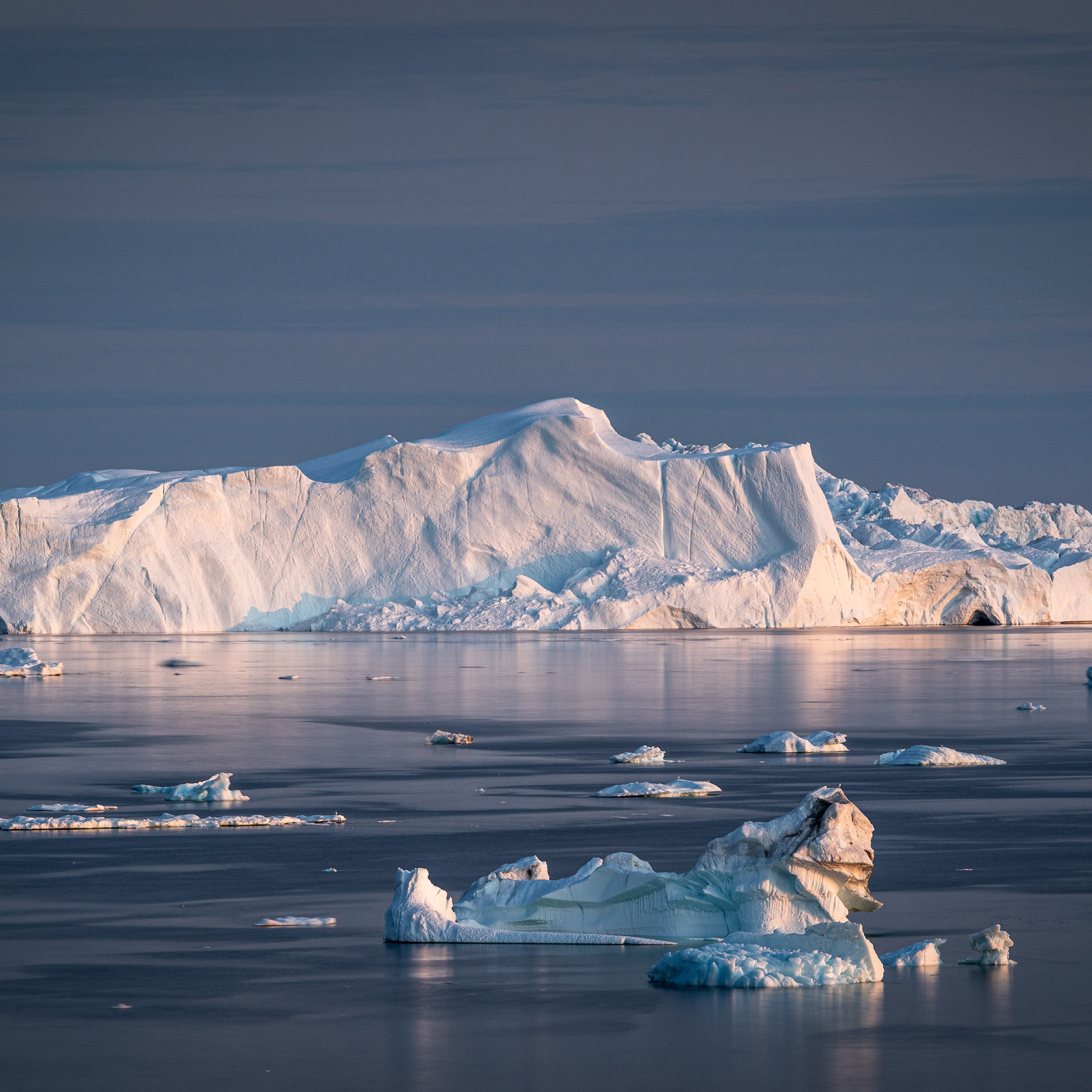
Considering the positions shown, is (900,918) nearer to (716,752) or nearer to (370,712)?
(716,752)

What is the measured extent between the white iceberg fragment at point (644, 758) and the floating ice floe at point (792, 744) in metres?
1.11

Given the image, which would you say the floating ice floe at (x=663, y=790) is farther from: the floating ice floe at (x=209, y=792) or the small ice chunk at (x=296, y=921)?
the small ice chunk at (x=296, y=921)

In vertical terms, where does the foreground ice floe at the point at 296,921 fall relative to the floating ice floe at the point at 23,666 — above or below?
below

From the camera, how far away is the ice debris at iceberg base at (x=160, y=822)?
9883 mm

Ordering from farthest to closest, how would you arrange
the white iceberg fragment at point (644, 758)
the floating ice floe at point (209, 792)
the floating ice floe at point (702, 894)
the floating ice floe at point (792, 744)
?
the floating ice floe at point (792, 744) < the white iceberg fragment at point (644, 758) < the floating ice floe at point (209, 792) < the floating ice floe at point (702, 894)

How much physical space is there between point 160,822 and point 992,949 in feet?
17.3

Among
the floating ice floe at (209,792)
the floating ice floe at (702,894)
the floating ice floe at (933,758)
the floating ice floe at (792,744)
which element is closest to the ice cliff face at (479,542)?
the floating ice floe at (792,744)

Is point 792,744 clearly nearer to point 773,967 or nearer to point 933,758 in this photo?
point 933,758

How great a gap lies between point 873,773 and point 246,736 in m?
5.92

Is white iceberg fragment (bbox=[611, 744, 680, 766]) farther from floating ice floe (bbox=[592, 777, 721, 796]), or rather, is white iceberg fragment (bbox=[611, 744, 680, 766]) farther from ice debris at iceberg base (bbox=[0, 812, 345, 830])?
ice debris at iceberg base (bbox=[0, 812, 345, 830])

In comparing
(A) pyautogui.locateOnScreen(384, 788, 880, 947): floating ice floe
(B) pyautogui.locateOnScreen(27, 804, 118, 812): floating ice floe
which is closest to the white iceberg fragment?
(B) pyautogui.locateOnScreen(27, 804, 118, 812): floating ice floe

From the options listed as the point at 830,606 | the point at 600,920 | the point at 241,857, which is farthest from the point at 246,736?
the point at 830,606

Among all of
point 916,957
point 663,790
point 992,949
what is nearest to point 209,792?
point 663,790

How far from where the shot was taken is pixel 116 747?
49.9 feet
